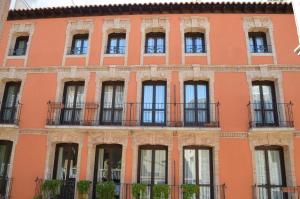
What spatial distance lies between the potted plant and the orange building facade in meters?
0.42

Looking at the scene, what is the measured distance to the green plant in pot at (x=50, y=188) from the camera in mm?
12102

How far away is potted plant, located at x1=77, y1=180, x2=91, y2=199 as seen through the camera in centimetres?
1189

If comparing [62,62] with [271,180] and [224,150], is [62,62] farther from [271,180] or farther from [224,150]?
[271,180]

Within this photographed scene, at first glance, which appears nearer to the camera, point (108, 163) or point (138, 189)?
point (138, 189)

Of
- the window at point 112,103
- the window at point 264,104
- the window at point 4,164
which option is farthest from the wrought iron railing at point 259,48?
the window at point 4,164

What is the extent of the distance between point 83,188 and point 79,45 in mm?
6548

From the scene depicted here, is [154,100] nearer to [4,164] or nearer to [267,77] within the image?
[267,77]

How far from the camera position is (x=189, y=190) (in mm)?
11516

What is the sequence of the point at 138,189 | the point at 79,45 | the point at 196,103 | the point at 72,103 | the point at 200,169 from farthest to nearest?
the point at 79,45 < the point at 72,103 < the point at 196,103 < the point at 200,169 < the point at 138,189

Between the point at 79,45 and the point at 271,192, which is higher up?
the point at 79,45

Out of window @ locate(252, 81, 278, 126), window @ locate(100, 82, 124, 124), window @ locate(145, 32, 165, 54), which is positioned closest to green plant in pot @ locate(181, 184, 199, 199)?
window @ locate(252, 81, 278, 126)

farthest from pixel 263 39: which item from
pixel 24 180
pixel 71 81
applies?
pixel 24 180

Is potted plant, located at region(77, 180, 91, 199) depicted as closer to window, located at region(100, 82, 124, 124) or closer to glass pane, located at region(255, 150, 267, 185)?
window, located at region(100, 82, 124, 124)

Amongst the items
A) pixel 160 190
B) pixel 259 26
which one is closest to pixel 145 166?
pixel 160 190
